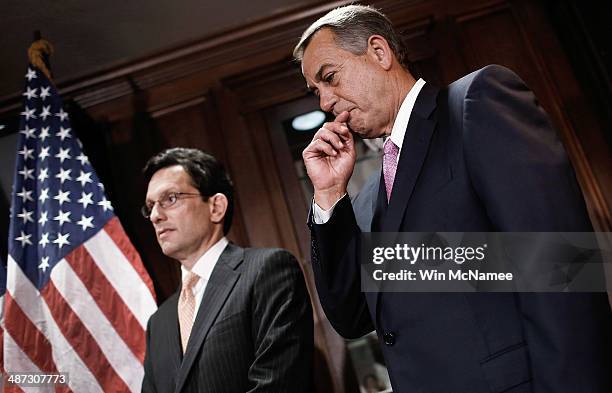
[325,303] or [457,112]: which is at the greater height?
[457,112]

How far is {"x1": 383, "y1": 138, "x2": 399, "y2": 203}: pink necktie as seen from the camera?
1.51 m

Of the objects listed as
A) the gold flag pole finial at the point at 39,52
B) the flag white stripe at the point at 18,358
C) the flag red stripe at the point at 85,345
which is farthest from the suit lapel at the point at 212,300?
the gold flag pole finial at the point at 39,52

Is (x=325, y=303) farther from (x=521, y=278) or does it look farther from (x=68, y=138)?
(x=68, y=138)

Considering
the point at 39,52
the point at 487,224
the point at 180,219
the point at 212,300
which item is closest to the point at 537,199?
the point at 487,224

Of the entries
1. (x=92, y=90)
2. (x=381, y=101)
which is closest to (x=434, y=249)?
(x=381, y=101)

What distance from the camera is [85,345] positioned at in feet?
8.14

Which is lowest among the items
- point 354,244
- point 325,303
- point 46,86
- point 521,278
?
point 521,278

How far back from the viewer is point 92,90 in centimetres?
347

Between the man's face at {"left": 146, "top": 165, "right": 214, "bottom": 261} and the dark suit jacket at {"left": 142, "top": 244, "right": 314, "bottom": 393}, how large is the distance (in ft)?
0.68

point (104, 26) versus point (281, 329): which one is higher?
point (104, 26)

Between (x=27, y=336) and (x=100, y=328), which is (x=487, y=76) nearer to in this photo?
(x=100, y=328)

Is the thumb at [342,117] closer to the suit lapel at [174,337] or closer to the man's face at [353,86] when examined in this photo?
the man's face at [353,86]

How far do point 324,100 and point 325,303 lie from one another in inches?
23.8

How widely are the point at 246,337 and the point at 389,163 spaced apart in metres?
0.88
